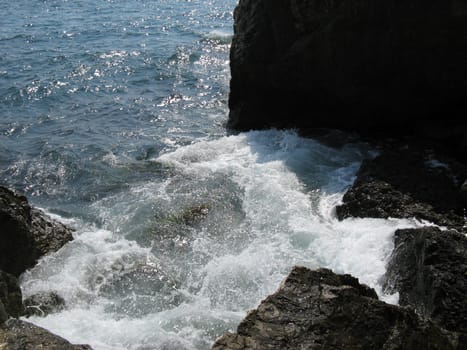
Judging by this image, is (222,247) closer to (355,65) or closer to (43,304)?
(43,304)

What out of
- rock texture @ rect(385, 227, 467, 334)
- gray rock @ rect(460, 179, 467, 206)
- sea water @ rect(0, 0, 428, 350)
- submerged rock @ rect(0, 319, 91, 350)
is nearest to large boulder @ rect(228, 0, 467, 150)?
sea water @ rect(0, 0, 428, 350)

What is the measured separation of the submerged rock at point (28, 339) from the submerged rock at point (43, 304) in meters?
2.53

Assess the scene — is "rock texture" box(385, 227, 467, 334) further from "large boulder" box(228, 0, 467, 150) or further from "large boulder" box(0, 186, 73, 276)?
"large boulder" box(0, 186, 73, 276)

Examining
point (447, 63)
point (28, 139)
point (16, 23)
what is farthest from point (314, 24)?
point (16, 23)

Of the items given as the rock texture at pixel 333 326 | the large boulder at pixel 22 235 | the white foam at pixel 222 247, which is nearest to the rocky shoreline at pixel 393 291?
the rock texture at pixel 333 326

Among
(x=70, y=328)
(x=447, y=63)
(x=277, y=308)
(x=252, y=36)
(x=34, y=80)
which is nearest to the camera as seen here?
(x=277, y=308)

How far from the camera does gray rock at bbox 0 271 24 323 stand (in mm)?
8422

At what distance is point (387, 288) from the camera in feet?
29.7

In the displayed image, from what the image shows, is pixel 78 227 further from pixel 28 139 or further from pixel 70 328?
pixel 28 139

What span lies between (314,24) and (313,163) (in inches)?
156

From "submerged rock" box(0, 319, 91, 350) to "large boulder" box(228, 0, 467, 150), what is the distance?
33.8ft

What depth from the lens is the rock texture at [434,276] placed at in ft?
23.2

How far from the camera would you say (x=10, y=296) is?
343 inches

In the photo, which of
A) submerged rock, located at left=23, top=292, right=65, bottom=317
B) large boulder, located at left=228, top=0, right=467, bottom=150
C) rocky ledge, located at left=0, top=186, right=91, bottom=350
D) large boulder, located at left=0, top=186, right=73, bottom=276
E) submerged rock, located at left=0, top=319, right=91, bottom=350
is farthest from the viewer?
large boulder, located at left=228, top=0, right=467, bottom=150
